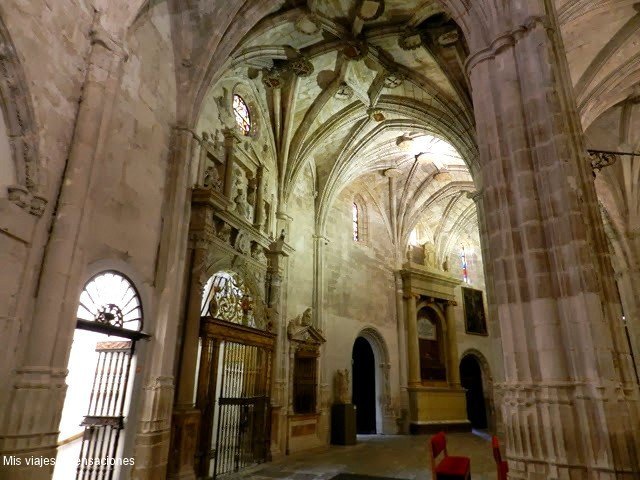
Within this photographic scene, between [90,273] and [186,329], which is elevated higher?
[90,273]

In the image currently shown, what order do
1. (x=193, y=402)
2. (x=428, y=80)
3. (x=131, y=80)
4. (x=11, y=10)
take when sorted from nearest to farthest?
(x=11, y=10)
(x=131, y=80)
(x=193, y=402)
(x=428, y=80)

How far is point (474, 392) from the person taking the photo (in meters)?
20.1

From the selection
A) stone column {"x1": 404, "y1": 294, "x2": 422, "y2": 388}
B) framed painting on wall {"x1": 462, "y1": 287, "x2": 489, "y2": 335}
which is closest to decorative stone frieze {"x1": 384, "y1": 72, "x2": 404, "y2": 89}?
stone column {"x1": 404, "y1": 294, "x2": 422, "y2": 388}

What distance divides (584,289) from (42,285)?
18.9 feet

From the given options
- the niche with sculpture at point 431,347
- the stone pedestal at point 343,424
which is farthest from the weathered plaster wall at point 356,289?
the niche with sculpture at point 431,347

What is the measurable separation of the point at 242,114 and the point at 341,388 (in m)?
8.77

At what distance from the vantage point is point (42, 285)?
15.4ft

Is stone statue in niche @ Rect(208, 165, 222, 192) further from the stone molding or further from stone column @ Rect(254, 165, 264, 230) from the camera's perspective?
the stone molding

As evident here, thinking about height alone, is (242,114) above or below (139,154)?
above

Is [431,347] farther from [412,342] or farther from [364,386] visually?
[364,386]

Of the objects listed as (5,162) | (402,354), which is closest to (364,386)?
(402,354)

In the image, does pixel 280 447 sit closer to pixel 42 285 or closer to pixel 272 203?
pixel 272 203

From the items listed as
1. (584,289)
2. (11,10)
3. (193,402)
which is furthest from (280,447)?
(11,10)

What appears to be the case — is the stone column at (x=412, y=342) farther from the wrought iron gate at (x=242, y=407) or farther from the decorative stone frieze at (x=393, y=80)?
the decorative stone frieze at (x=393, y=80)
